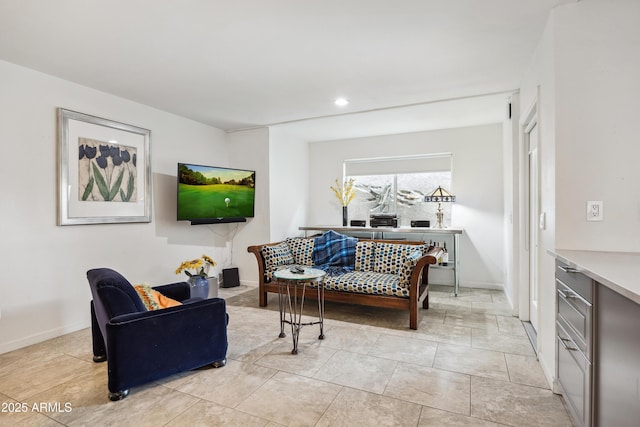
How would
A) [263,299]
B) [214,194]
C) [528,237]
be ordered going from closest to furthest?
[528,237] → [263,299] → [214,194]

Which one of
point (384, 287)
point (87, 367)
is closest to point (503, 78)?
point (384, 287)

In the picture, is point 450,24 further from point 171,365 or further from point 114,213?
point 114,213

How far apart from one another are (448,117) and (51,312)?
16.6 ft

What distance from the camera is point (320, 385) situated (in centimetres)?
220

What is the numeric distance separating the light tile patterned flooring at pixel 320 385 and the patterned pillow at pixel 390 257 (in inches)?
33.5

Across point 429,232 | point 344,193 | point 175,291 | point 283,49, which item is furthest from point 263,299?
point 283,49

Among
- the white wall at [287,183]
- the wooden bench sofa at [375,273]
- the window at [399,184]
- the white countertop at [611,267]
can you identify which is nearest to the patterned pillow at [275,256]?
the wooden bench sofa at [375,273]

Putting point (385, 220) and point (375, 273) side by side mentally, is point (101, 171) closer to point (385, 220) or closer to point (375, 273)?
point (375, 273)

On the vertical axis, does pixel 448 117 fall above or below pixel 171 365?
above

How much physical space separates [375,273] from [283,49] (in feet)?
8.38

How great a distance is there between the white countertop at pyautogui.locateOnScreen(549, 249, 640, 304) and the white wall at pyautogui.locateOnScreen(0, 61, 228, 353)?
13.2ft

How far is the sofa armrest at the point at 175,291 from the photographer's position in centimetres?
285

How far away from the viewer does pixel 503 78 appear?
317 cm

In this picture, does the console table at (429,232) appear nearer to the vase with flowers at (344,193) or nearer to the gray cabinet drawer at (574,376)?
the vase with flowers at (344,193)
